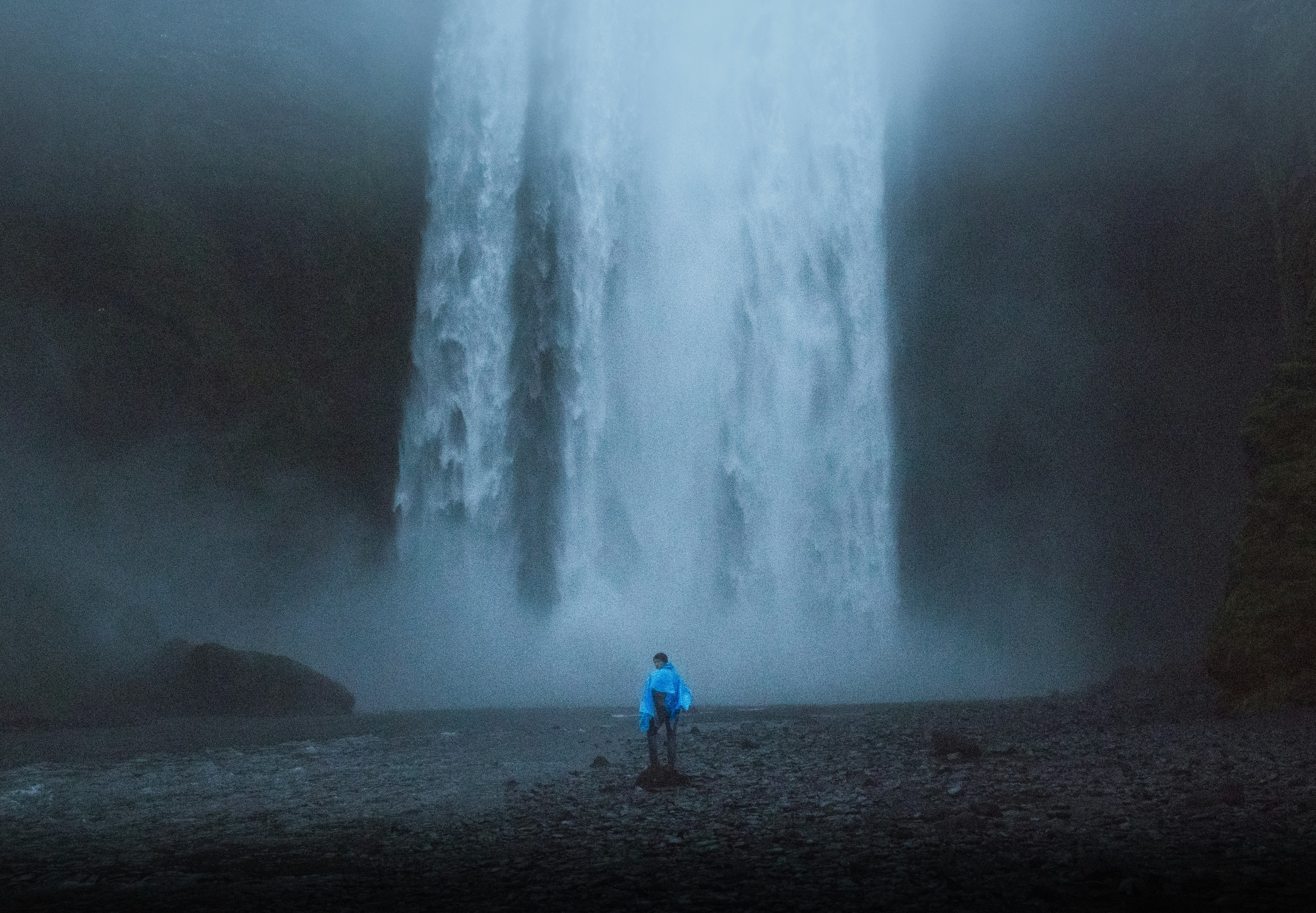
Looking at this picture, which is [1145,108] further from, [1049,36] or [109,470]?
[109,470]

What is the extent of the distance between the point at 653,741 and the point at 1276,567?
8425 millimetres

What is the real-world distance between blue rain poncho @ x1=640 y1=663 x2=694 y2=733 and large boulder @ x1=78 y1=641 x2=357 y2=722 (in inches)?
420

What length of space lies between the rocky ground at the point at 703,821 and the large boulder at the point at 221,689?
217 inches

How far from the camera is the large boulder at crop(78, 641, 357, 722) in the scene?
19.0 meters

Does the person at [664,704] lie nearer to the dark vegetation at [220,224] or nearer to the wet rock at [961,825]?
the wet rock at [961,825]

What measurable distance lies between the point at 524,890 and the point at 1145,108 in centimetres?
2823

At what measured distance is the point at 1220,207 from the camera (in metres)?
26.9

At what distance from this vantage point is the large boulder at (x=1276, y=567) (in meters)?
11.9

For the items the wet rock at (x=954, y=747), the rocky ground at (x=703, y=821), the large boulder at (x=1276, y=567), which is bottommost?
the rocky ground at (x=703, y=821)

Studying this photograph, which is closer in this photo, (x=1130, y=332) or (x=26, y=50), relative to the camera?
(x=26, y=50)

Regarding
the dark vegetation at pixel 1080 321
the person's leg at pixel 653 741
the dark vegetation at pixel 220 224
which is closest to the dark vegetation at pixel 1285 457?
the dark vegetation at pixel 1080 321

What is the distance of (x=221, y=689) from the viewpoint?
762 inches

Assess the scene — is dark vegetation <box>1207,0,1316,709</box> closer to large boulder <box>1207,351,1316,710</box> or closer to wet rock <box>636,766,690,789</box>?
large boulder <box>1207,351,1316,710</box>

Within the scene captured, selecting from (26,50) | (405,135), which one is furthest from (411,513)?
(26,50)
